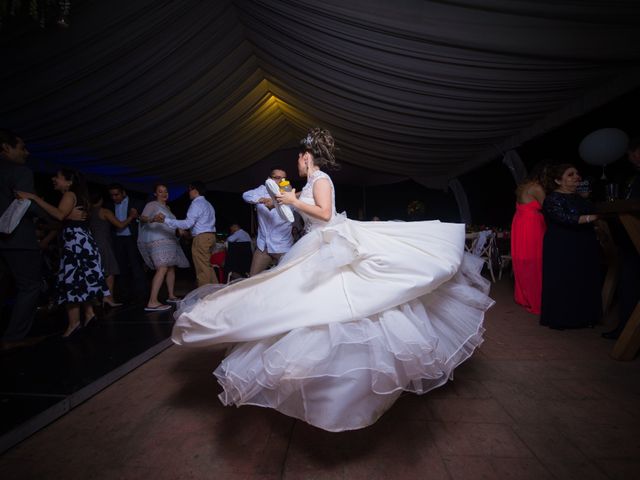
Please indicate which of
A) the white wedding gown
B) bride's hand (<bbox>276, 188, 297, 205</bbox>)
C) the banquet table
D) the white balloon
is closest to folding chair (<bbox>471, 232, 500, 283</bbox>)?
the white balloon

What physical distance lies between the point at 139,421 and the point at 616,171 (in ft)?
23.1

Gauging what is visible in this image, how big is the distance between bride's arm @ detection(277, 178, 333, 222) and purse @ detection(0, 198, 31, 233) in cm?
230

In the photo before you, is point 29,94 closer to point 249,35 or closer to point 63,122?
point 63,122

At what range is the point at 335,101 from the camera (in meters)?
4.79

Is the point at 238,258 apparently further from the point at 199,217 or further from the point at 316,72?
the point at 316,72

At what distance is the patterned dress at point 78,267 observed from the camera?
2748mm

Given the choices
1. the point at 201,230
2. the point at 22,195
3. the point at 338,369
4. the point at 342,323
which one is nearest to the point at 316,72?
the point at 201,230

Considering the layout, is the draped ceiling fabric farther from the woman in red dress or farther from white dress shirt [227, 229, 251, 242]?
white dress shirt [227, 229, 251, 242]

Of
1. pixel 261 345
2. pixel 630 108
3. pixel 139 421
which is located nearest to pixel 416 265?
pixel 261 345

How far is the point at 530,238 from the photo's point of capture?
10.7 ft

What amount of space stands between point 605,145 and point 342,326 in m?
4.98

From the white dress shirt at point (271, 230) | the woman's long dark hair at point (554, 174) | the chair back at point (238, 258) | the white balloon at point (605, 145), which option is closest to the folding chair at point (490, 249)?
the white balloon at point (605, 145)

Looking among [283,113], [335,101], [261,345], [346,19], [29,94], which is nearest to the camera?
[261,345]

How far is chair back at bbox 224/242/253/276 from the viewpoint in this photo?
17.4ft
